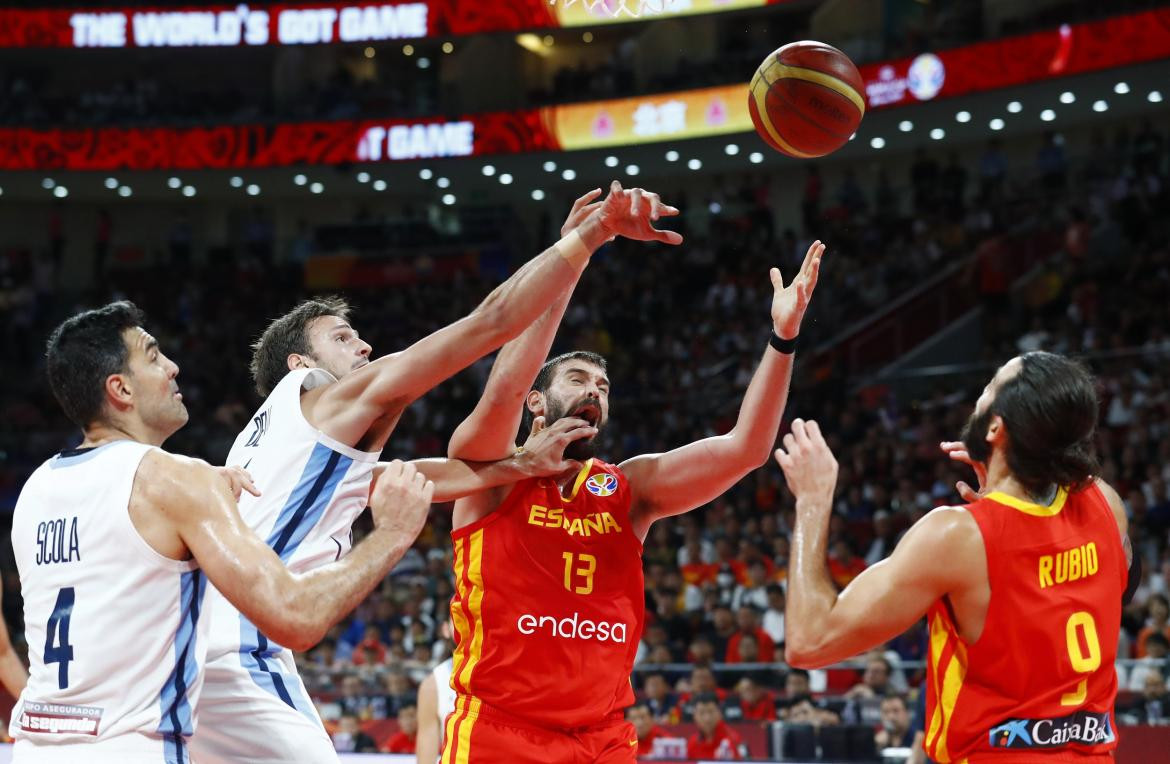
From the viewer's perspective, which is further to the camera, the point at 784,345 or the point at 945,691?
the point at 784,345

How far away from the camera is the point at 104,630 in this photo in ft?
11.2

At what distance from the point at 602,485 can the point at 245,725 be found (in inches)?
59.3

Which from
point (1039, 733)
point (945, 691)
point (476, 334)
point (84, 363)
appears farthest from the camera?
point (476, 334)

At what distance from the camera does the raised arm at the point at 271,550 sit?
10.6 feet

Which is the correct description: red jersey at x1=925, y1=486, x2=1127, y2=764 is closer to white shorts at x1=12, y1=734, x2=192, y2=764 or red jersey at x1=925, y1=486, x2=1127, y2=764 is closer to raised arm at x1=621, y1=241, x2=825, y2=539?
raised arm at x1=621, y1=241, x2=825, y2=539

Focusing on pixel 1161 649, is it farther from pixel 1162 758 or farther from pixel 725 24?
pixel 725 24

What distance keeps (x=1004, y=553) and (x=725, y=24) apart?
23.4 m

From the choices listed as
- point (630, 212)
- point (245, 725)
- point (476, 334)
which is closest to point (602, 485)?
point (476, 334)

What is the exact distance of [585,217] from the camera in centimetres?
461

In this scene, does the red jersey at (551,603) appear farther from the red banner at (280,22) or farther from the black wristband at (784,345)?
the red banner at (280,22)

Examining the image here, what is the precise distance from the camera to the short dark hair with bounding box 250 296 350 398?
204 inches

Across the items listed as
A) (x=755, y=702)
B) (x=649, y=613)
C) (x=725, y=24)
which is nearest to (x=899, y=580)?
(x=755, y=702)

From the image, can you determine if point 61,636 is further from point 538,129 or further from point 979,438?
point 538,129

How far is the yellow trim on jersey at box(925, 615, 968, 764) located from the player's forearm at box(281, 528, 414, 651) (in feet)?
4.48
